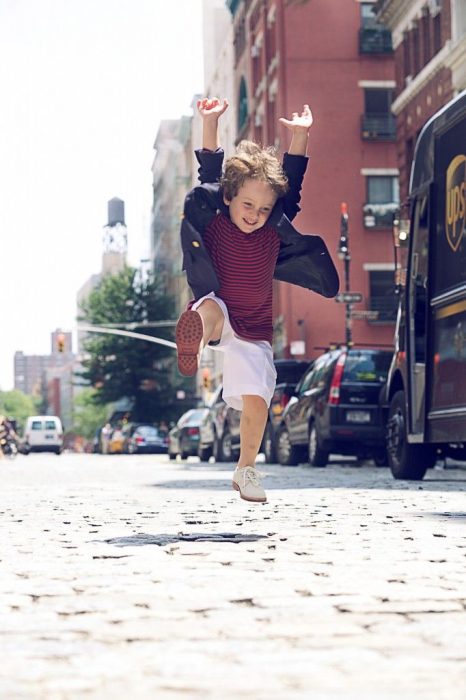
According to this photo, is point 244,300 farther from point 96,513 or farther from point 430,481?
point 430,481

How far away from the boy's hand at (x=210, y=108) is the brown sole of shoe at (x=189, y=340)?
1.13 metres

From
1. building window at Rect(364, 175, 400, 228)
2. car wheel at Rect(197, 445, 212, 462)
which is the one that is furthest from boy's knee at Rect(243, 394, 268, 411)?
building window at Rect(364, 175, 400, 228)

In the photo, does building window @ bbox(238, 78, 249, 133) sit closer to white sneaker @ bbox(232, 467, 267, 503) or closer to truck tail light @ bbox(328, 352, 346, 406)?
truck tail light @ bbox(328, 352, 346, 406)

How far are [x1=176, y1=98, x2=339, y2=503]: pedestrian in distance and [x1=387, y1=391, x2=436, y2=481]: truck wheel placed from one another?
7.11m

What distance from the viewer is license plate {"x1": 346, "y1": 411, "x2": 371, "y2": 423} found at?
68.0 ft

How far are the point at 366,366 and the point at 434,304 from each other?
25.4ft

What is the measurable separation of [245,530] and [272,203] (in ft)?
5.31

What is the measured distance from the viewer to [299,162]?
7.53m

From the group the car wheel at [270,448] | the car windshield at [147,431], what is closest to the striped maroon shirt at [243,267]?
the car wheel at [270,448]

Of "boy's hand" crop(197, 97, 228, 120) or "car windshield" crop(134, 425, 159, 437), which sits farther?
"car windshield" crop(134, 425, 159, 437)

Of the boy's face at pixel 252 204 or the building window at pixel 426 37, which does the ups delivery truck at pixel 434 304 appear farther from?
the building window at pixel 426 37

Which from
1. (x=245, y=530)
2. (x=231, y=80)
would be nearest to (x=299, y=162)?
(x=245, y=530)

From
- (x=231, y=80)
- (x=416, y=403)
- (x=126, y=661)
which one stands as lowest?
(x=126, y=661)

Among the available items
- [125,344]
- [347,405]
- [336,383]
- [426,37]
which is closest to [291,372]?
[336,383]
